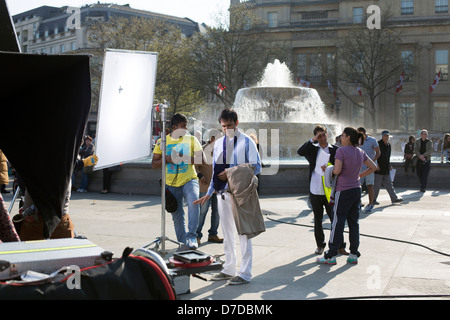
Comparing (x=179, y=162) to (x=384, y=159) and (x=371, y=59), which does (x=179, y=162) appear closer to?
(x=384, y=159)

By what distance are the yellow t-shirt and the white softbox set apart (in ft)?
2.89

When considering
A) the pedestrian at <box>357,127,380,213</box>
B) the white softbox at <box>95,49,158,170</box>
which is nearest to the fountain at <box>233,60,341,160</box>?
the pedestrian at <box>357,127,380,213</box>

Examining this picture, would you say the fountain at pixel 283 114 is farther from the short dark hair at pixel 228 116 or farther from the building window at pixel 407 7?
the building window at pixel 407 7

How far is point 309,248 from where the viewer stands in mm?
8086

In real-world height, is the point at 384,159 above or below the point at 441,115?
below

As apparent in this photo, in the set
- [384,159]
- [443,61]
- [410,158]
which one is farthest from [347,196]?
[443,61]

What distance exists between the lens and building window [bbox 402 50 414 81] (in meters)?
55.8

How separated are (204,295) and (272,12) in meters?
67.9

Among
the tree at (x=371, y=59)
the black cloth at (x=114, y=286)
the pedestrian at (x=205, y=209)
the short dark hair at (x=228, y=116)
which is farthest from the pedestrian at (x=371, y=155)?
the tree at (x=371, y=59)

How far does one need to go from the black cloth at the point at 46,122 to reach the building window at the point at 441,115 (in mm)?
61767

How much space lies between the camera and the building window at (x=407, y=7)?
63.8 metres

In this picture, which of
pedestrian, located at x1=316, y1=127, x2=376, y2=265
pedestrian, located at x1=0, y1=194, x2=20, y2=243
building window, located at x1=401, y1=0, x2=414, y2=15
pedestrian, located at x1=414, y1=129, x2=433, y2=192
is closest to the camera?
pedestrian, located at x1=0, y1=194, x2=20, y2=243

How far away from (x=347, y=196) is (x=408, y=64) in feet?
172

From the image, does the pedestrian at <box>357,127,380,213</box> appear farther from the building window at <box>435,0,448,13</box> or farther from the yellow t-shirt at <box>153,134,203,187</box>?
the building window at <box>435,0,448,13</box>
